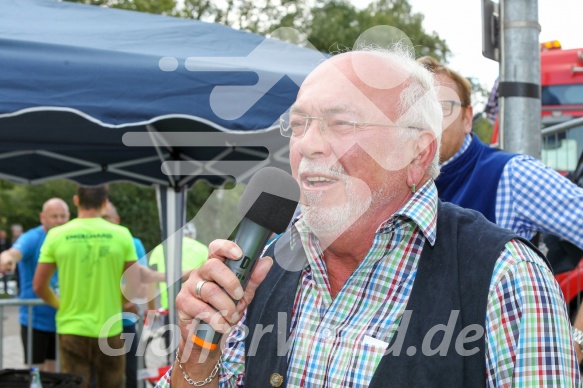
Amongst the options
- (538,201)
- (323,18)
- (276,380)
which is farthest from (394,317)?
(323,18)

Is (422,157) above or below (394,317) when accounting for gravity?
above

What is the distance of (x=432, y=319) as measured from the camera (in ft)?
5.37

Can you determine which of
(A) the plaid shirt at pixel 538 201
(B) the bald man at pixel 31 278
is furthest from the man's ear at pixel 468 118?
(B) the bald man at pixel 31 278

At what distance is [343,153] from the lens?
187cm

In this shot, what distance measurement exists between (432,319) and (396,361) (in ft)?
→ 0.41

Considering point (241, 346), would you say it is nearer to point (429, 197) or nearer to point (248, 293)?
point (248, 293)

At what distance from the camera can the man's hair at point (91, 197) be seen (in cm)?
594

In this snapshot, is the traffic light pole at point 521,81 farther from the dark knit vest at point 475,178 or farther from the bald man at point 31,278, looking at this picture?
the bald man at point 31,278

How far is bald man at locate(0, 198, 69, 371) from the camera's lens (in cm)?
646

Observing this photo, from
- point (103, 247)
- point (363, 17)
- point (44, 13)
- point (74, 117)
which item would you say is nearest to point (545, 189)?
point (74, 117)

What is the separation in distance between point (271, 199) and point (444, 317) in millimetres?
493

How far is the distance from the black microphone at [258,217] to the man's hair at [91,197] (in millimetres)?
4388

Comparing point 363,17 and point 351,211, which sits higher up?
point 363,17

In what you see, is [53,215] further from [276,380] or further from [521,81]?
[276,380]
